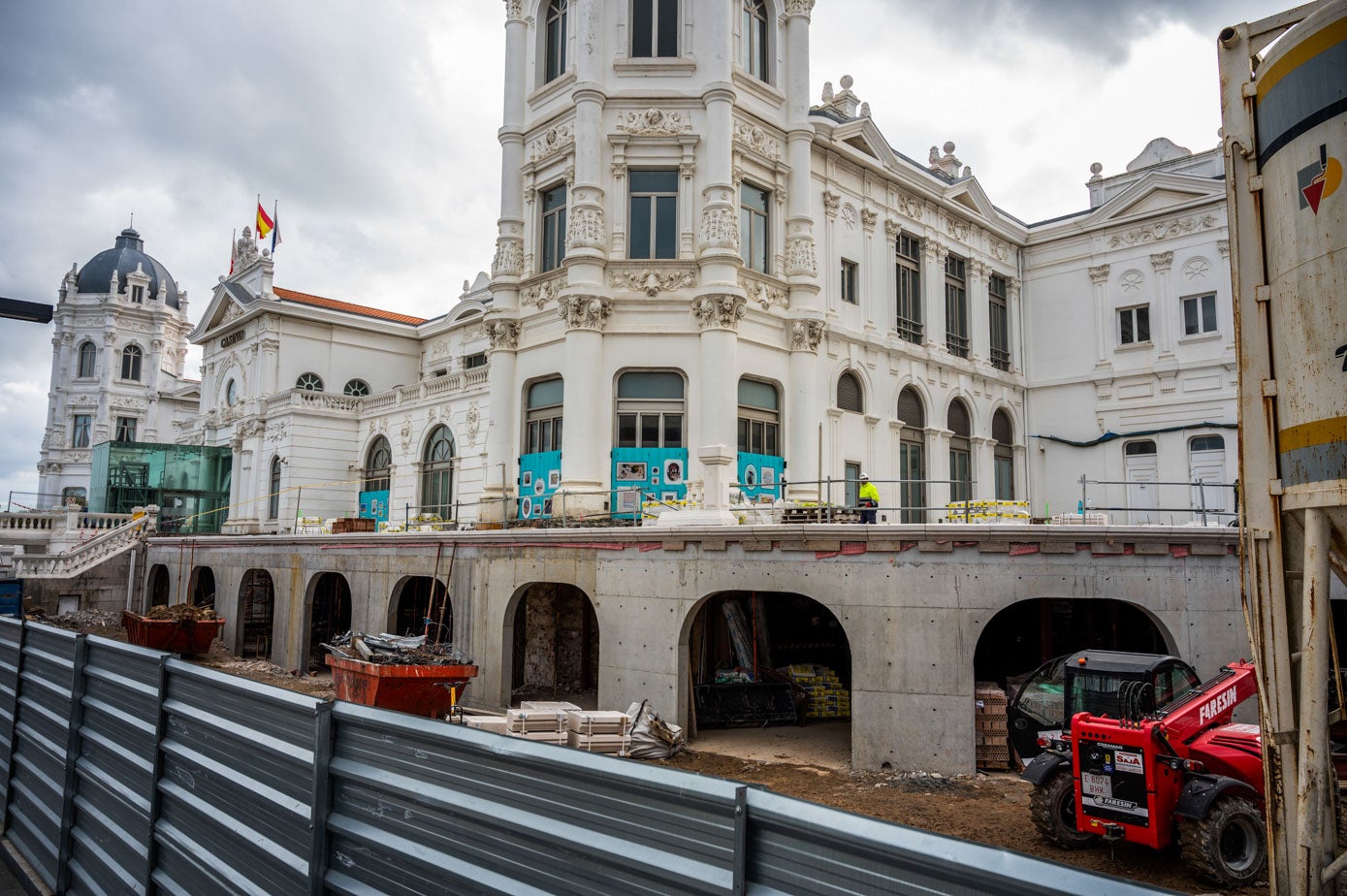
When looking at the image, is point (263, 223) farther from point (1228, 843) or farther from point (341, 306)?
point (1228, 843)

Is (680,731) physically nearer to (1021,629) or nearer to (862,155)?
(1021,629)

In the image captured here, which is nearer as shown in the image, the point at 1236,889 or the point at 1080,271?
the point at 1236,889

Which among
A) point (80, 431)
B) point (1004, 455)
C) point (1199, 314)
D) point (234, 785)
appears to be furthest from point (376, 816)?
point (80, 431)

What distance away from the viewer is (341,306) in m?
45.8

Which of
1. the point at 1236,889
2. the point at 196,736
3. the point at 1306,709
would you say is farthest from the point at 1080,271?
the point at 196,736

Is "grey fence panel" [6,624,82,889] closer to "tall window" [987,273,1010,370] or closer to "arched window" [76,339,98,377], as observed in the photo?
"tall window" [987,273,1010,370]

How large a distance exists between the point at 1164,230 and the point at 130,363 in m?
75.8

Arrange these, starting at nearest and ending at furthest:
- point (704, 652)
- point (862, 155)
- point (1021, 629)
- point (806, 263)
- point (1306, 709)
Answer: point (1306, 709)
point (704, 652)
point (1021, 629)
point (806, 263)
point (862, 155)

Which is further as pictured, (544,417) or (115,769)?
(544,417)

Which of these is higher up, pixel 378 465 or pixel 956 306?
pixel 956 306

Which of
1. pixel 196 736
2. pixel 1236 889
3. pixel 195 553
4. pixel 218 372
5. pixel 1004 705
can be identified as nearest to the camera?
pixel 196 736

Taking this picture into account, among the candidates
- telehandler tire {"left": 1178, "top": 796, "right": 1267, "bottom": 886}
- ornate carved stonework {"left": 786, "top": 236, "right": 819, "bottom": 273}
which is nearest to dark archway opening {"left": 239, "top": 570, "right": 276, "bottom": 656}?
ornate carved stonework {"left": 786, "top": 236, "right": 819, "bottom": 273}

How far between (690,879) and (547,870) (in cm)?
65

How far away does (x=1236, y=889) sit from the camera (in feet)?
32.4
